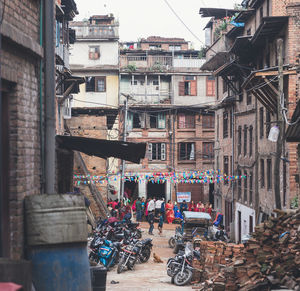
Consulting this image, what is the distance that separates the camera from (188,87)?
54.3m

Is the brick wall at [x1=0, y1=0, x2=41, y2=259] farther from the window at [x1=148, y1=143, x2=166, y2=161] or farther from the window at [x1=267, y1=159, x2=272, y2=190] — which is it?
the window at [x1=148, y1=143, x2=166, y2=161]

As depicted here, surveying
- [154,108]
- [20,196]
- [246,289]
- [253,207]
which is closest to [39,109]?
[20,196]

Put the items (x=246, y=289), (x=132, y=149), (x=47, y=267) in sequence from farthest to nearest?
(x=246, y=289), (x=132, y=149), (x=47, y=267)

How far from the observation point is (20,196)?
6.89 meters

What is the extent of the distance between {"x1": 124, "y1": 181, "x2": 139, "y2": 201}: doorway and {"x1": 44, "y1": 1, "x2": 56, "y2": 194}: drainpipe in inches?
1775

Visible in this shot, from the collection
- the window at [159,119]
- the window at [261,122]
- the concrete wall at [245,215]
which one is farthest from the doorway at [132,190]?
the window at [261,122]

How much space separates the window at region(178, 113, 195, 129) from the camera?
53938mm

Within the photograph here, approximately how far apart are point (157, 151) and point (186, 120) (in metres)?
3.87

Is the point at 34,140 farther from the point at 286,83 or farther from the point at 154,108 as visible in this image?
the point at 154,108

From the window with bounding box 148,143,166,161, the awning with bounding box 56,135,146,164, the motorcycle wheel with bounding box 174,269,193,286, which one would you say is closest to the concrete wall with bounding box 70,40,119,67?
the window with bounding box 148,143,166,161

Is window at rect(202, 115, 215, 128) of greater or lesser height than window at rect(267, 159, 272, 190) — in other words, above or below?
above

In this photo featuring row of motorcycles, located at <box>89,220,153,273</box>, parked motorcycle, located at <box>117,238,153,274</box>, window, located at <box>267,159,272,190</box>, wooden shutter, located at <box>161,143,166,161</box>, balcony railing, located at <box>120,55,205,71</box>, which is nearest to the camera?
row of motorcycles, located at <box>89,220,153,273</box>

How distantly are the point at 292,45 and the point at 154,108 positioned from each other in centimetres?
2930

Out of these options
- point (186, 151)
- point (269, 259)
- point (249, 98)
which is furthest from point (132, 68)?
point (269, 259)
